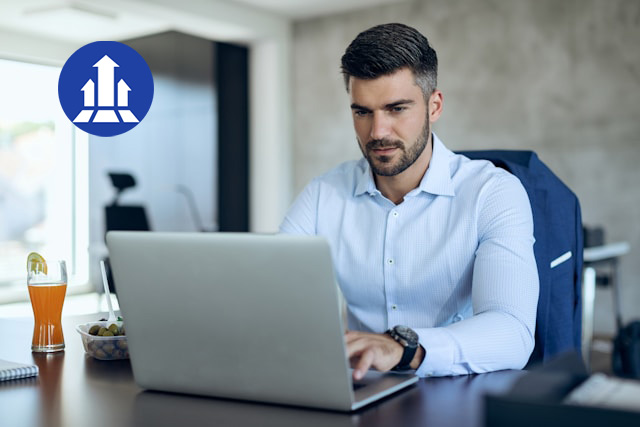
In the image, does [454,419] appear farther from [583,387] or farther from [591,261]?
[591,261]

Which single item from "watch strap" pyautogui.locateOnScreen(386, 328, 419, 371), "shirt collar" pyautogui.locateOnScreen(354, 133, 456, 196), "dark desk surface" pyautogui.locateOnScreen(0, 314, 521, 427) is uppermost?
"shirt collar" pyautogui.locateOnScreen(354, 133, 456, 196)

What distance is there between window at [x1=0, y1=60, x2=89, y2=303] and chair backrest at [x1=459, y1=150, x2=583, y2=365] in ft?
3.39

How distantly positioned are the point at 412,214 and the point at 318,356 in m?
0.80

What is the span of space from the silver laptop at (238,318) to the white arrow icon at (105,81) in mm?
967

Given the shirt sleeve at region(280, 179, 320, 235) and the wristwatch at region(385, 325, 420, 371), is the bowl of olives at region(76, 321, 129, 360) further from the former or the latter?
the shirt sleeve at region(280, 179, 320, 235)

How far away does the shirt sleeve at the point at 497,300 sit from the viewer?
1068 mm

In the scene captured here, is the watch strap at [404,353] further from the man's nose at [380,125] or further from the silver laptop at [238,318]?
the man's nose at [380,125]

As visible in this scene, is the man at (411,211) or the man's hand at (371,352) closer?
the man's hand at (371,352)

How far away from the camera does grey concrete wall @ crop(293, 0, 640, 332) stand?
16.4 feet

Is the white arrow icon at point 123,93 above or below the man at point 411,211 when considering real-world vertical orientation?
above

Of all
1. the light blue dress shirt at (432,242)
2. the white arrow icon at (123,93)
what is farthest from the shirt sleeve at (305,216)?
the white arrow icon at (123,93)

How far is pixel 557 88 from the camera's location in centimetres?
528

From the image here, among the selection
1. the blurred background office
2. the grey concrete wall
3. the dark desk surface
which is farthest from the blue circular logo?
the grey concrete wall

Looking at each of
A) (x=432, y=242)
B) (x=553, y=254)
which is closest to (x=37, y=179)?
(x=432, y=242)
